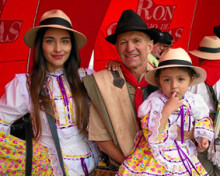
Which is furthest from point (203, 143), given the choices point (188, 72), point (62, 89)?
point (62, 89)

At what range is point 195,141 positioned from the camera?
7.85 feet

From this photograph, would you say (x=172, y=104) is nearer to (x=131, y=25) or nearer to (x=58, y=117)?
(x=131, y=25)

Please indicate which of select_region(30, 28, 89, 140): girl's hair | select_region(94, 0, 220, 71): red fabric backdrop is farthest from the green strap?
select_region(94, 0, 220, 71): red fabric backdrop

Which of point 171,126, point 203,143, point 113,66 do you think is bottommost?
point 203,143

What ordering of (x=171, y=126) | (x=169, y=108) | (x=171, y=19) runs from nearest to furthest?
(x=169, y=108) → (x=171, y=126) → (x=171, y=19)

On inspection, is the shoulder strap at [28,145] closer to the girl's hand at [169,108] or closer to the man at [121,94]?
the man at [121,94]

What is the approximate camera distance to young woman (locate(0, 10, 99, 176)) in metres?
2.39

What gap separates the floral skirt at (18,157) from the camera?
90.8 inches

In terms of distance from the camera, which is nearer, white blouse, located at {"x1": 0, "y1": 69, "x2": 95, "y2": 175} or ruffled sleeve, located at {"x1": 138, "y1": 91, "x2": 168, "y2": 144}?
ruffled sleeve, located at {"x1": 138, "y1": 91, "x2": 168, "y2": 144}

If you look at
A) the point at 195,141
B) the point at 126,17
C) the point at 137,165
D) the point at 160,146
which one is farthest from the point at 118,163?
the point at 126,17

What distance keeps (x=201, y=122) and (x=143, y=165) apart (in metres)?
0.60

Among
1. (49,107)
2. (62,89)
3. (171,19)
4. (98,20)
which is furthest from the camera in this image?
(171,19)

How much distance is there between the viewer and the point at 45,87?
254 centimetres

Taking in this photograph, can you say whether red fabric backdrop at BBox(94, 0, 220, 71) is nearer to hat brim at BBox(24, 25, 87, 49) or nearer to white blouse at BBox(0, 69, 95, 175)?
hat brim at BBox(24, 25, 87, 49)
